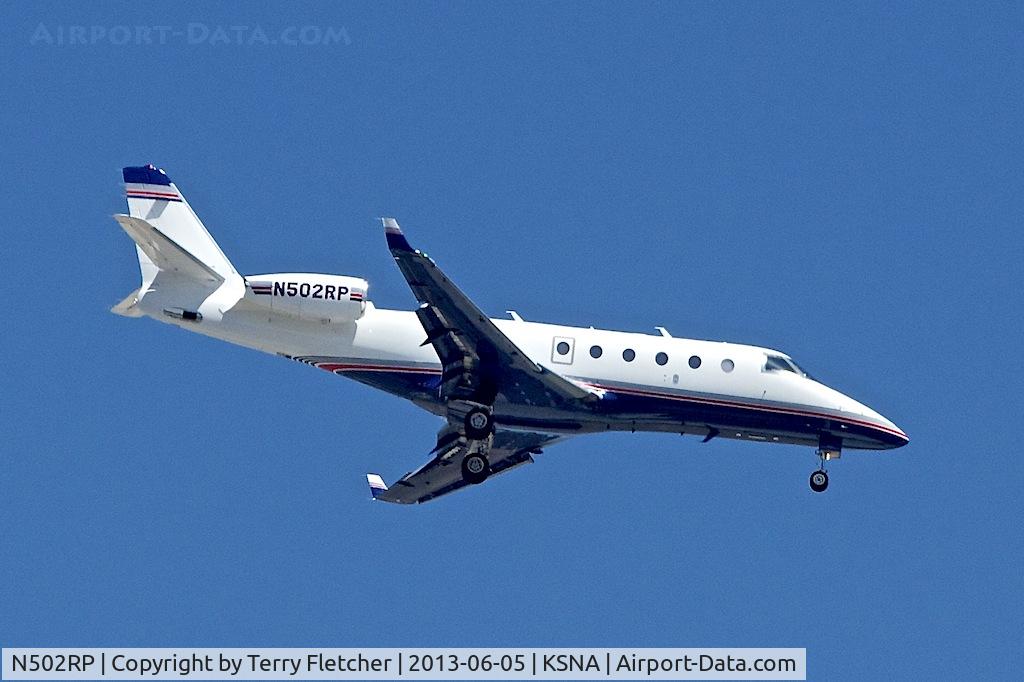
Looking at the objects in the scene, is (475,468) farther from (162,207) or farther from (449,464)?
(162,207)

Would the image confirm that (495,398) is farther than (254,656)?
Yes

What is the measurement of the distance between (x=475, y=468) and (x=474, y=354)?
227 centimetres

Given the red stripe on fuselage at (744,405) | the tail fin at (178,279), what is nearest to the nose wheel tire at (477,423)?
the red stripe on fuselage at (744,405)

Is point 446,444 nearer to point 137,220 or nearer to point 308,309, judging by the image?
point 308,309

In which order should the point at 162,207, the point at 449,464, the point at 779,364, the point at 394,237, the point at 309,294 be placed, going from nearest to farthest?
the point at 394,237 → the point at 309,294 → the point at 779,364 → the point at 162,207 → the point at 449,464

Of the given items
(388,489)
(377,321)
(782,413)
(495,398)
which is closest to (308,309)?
(377,321)

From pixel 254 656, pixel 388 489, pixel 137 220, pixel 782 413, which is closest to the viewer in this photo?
pixel 254 656

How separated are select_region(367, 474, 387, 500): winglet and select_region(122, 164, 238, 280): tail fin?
613cm

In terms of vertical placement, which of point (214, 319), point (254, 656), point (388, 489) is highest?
point (214, 319)

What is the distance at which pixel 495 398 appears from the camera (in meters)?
33.9

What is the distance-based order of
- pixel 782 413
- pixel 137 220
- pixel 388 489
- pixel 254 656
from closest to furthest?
pixel 254 656
pixel 137 220
pixel 782 413
pixel 388 489

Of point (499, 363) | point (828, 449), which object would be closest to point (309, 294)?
point (499, 363)

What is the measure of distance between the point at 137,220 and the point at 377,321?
468cm

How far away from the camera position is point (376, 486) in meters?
38.4
